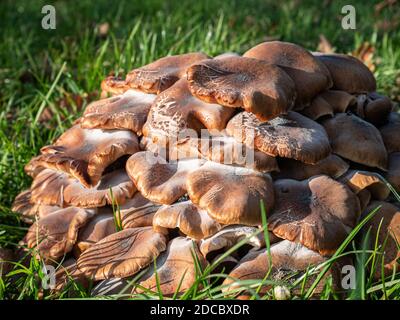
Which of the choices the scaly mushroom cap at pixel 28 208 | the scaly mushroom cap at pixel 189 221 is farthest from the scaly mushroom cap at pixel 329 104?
the scaly mushroom cap at pixel 28 208

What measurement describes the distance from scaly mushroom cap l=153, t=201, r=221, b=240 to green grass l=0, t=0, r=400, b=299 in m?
0.21

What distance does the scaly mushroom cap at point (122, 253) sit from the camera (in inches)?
105

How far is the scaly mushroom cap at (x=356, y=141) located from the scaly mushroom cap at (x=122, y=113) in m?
1.04

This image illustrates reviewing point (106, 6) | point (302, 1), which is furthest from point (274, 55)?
point (302, 1)

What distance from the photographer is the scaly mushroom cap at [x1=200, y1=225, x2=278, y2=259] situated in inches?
103

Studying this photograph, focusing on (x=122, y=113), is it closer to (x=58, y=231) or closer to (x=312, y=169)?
(x=58, y=231)

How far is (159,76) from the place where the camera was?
3.10 meters

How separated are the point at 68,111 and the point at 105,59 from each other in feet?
2.93

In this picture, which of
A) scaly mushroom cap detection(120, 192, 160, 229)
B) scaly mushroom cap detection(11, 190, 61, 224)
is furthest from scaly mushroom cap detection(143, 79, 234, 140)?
scaly mushroom cap detection(11, 190, 61, 224)

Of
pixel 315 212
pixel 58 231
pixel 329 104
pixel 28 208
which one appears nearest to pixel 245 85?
pixel 329 104

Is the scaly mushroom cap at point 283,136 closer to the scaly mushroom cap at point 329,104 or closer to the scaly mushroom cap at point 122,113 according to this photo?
the scaly mushroom cap at point 329,104

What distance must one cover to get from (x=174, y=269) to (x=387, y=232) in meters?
1.11

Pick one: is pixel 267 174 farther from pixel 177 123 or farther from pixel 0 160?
pixel 0 160

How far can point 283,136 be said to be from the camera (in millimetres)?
2691
